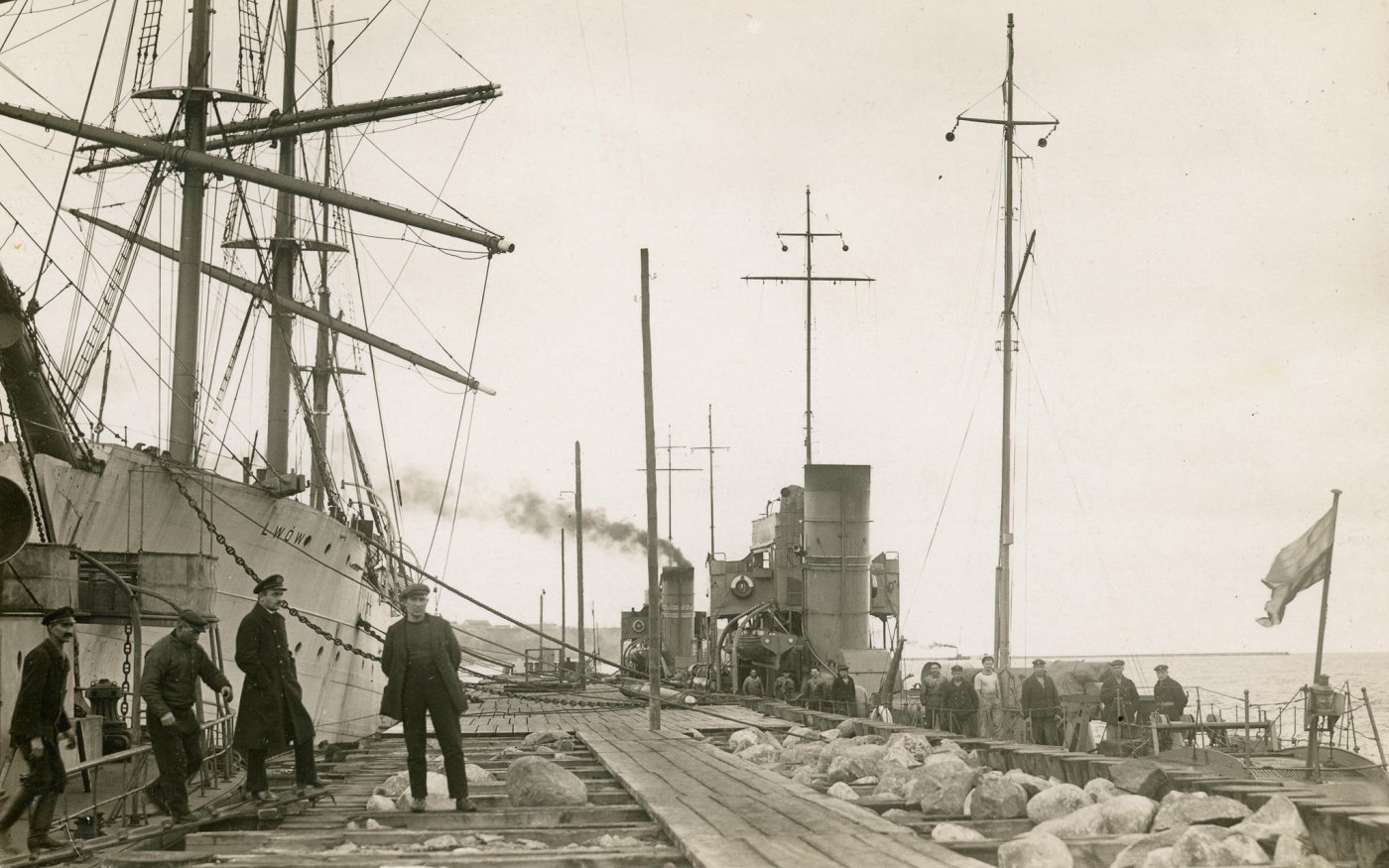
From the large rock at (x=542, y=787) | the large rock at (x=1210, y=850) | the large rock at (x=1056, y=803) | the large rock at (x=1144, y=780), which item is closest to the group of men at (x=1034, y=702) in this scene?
the large rock at (x=1144, y=780)

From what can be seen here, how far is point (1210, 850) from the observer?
7340 millimetres

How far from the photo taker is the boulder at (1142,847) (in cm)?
744

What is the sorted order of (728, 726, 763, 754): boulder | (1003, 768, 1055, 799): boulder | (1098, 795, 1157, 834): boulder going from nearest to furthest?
(1098, 795, 1157, 834): boulder < (1003, 768, 1055, 799): boulder < (728, 726, 763, 754): boulder

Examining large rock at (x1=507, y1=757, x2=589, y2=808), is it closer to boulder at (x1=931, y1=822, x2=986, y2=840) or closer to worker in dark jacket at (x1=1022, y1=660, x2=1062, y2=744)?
boulder at (x1=931, y1=822, x2=986, y2=840)

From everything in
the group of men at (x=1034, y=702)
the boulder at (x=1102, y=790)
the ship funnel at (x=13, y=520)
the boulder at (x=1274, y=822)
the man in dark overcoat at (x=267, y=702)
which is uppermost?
the ship funnel at (x=13, y=520)

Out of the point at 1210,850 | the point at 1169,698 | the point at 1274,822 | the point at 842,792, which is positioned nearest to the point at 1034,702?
the point at 1169,698

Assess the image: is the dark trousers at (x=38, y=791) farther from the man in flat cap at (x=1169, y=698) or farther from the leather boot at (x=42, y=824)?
the man in flat cap at (x=1169, y=698)

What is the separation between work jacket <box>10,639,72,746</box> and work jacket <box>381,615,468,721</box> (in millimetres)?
2068

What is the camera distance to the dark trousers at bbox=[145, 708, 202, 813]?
941 centimetres

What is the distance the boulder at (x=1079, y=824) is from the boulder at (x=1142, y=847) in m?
0.59

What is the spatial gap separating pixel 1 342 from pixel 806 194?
34.8m

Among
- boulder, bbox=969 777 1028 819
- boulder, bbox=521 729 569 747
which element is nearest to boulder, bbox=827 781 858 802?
boulder, bbox=969 777 1028 819

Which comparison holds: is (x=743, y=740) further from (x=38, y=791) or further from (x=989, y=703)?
(x=38, y=791)

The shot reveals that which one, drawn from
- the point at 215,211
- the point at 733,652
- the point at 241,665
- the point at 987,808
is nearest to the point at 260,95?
the point at 215,211
